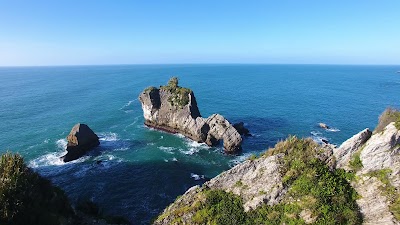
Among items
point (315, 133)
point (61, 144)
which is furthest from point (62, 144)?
point (315, 133)

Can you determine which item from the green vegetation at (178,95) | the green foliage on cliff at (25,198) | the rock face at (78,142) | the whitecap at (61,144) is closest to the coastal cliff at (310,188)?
the green foliage on cliff at (25,198)

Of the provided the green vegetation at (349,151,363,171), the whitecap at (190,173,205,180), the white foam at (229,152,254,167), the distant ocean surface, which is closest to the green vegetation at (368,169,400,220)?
the green vegetation at (349,151,363,171)

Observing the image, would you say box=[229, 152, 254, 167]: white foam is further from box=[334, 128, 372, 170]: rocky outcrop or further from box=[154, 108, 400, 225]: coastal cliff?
box=[334, 128, 372, 170]: rocky outcrop

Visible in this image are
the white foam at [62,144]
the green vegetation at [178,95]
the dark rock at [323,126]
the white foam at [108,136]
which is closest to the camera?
the white foam at [62,144]

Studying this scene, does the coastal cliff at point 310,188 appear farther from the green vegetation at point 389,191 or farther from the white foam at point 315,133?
the white foam at point 315,133

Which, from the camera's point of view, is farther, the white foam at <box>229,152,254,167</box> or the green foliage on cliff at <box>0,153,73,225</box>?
the white foam at <box>229,152,254,167</box>
